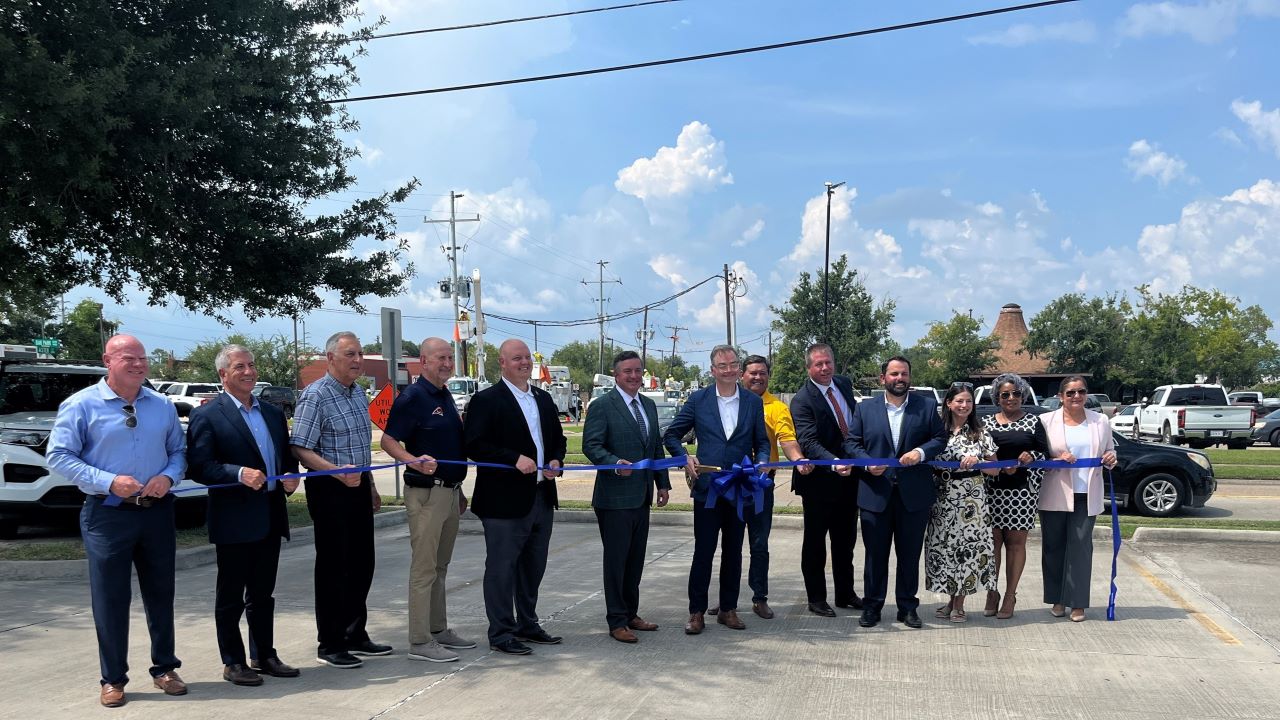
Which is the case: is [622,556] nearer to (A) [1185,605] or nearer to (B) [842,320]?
(A) [1185,605]

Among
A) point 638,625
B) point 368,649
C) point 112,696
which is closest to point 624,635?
point 638,625

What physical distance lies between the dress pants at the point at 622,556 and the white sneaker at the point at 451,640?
98 cm

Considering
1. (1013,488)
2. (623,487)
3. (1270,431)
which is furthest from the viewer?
(1270,431)

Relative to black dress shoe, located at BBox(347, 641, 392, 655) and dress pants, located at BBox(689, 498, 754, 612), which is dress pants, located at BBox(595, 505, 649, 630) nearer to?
dress pants, located at BBox(689, 498, 754, 612)

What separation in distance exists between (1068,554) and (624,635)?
11.2 ft

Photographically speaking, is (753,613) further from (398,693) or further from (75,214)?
(75,214)

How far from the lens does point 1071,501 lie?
7406 mm

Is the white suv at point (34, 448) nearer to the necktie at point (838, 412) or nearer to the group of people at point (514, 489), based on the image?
the group of people at point (514, 489)

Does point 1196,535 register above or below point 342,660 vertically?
below

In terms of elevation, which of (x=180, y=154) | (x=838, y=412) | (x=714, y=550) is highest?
(x=180, y=154)

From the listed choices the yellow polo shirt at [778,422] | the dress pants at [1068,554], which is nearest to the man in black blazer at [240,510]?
the yellow polo shirt at [778,422]

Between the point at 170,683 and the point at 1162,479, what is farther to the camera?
the point at 1162,479

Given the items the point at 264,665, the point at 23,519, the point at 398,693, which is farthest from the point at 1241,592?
the point at 23,519

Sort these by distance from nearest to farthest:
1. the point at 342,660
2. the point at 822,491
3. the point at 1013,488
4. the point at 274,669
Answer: the point at 274,669 < the point at 342,660 < the point at 1013,488 < the point at 822,491
